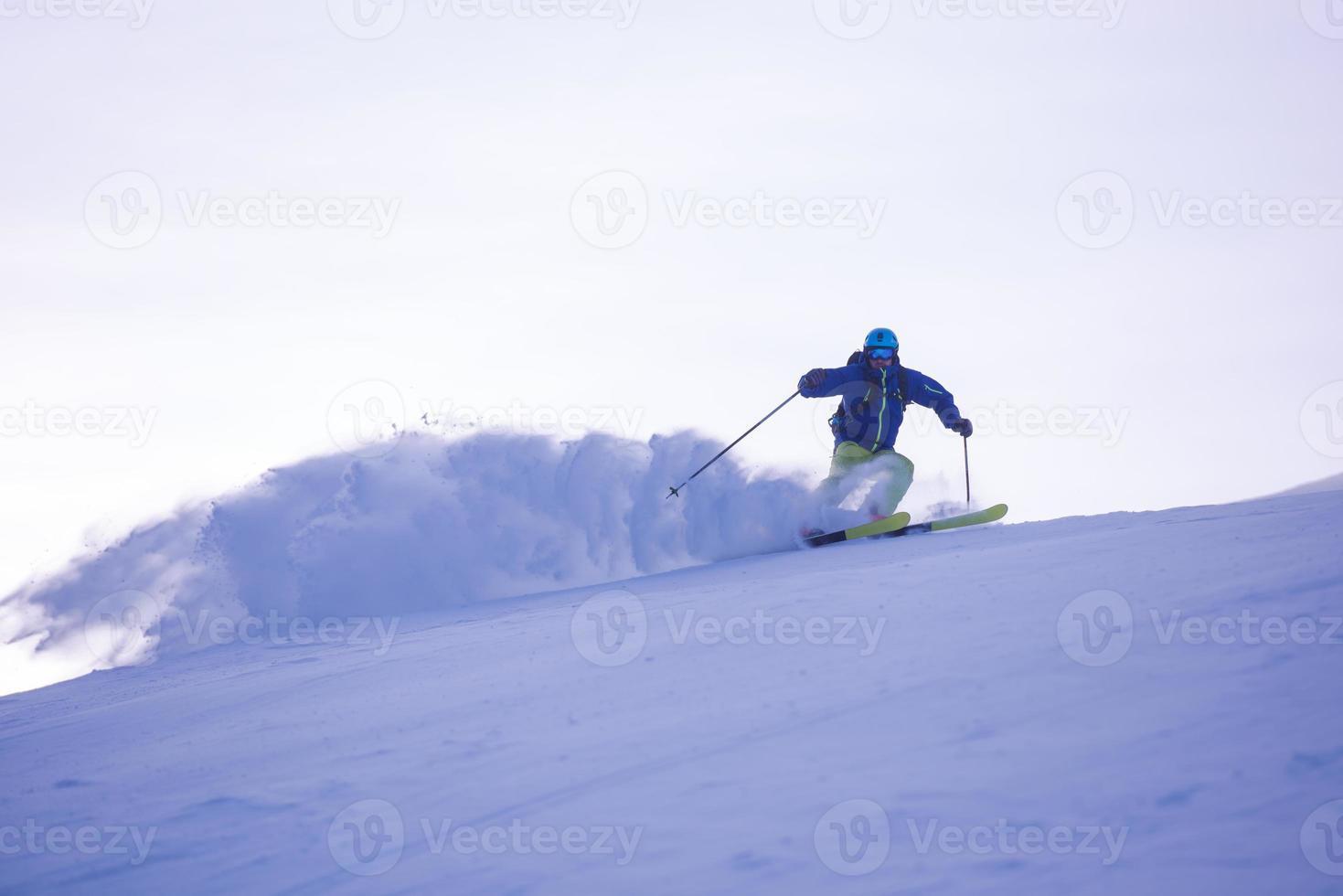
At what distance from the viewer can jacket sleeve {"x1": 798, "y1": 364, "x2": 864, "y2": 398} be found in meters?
10.8

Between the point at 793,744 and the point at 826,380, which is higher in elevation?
the point at 826,380

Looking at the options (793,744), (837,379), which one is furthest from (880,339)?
(793,744)

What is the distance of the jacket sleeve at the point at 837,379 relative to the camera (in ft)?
35.6

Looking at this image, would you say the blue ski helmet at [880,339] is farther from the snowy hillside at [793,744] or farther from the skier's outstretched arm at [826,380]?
the snowy hillside at [793,744]

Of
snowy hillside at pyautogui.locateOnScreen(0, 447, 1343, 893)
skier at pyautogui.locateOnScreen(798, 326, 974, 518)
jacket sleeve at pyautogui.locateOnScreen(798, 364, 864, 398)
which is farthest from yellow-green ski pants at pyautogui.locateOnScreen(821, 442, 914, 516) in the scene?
snowy hillside at pyautogui.locateOnScreen(0, 447, 1343, 893)

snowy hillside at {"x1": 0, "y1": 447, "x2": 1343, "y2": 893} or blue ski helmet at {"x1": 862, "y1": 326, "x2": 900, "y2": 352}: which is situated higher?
blue ski helmet at {"x1": 862, "y1": 326, "x2": 900, "y2": 352}

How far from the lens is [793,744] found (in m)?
3.68

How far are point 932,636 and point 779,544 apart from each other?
612 cm

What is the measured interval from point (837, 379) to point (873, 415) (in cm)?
54

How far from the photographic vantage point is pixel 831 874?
2.83 metres

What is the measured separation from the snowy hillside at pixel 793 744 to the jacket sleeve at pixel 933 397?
12.8 ft

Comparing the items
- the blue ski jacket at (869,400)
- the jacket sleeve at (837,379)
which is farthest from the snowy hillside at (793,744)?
the jacket sleeve at (837,379)

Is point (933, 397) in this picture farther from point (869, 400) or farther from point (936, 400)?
point (869, 400)

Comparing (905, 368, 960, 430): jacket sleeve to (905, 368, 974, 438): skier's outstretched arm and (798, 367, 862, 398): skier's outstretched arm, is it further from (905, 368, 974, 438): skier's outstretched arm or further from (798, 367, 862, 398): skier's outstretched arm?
(798, 367, 862, 398): skier's outstretched arm
